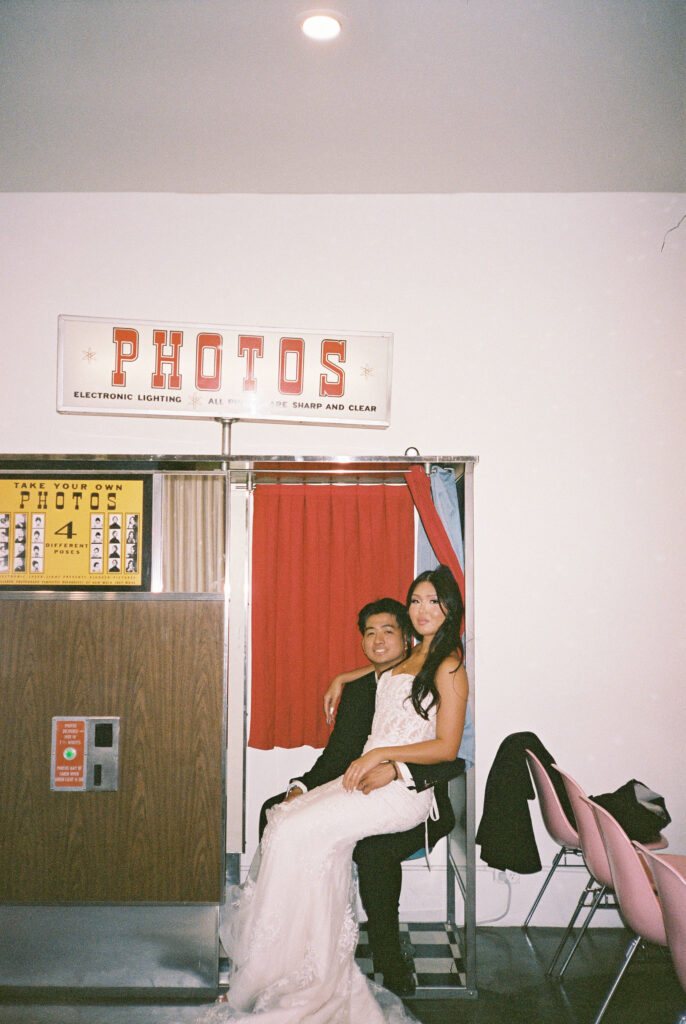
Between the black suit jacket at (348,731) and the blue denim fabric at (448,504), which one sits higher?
the blue denim fabric at (448,504)

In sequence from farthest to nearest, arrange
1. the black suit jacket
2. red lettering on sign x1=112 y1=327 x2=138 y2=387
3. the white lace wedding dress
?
1. red lettering on sign x1=112 y1=327 x2=138 y2=387
2. the black suit jacket
3. the white lace wedding dress

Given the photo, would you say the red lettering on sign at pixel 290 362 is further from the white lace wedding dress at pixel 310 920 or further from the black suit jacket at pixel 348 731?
the white lace wedding dress at pixel 310 920

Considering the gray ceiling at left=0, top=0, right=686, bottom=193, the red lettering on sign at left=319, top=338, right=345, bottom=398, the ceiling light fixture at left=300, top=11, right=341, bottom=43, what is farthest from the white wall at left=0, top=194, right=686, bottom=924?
the ceiling light fixture at left=300, top=11, right=341, bottom=43

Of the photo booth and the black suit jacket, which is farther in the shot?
the black suit jacket

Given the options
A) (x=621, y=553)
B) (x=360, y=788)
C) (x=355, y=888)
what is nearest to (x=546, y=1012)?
(x=355, y=888)

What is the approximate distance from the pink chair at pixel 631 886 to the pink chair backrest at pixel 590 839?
0.80ft

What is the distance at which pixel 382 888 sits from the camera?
2.78 meters

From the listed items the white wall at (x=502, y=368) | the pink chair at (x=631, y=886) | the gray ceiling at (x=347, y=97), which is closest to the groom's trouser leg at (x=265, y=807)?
the white wall at (x=502, y=368)

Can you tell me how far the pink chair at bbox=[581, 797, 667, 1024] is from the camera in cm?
231

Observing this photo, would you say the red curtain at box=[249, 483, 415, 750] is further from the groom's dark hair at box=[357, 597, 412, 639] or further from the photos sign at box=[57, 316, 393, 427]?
the photos sign at box=[57, 316, 393, 427]

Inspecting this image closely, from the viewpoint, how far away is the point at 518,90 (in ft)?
9.82

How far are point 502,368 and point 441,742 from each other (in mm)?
2034

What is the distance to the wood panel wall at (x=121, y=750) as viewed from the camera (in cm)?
285

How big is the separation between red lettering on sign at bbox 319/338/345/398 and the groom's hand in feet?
5.90
